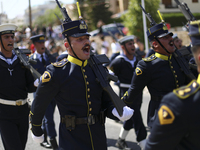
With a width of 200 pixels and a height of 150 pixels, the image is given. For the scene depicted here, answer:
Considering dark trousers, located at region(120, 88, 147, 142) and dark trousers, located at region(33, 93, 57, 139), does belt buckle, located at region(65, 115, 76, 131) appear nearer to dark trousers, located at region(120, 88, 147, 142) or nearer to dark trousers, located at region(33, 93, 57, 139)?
dark trousers, located at region(120, 88, 147, 142)

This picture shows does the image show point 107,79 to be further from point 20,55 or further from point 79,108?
point 20,55

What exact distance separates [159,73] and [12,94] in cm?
219

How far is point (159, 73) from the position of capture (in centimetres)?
419

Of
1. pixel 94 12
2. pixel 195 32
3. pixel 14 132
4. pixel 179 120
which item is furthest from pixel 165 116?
pixel 94 12

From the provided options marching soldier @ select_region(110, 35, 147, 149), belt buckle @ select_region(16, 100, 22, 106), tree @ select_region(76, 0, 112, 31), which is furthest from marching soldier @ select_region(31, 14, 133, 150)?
tree @ select_region(76, 0, 112, 31)

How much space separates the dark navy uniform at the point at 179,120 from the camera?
1.95m

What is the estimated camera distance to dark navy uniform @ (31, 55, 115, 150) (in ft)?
10.8

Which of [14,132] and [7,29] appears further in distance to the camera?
[7,29]

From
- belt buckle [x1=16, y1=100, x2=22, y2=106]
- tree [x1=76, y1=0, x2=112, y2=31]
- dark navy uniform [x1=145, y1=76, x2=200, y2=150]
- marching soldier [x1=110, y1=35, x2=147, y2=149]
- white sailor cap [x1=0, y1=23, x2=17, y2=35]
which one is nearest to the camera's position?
dark navy uniform [x1=145, y1=76, x2=200, y2=150]

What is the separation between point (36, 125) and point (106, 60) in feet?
3.74

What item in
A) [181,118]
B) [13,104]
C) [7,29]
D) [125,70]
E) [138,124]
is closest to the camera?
[181,118]

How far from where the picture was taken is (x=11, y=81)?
4.53 m

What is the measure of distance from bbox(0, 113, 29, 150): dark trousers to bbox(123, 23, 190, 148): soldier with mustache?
1687mm

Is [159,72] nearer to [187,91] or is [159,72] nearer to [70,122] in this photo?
[70,122]
